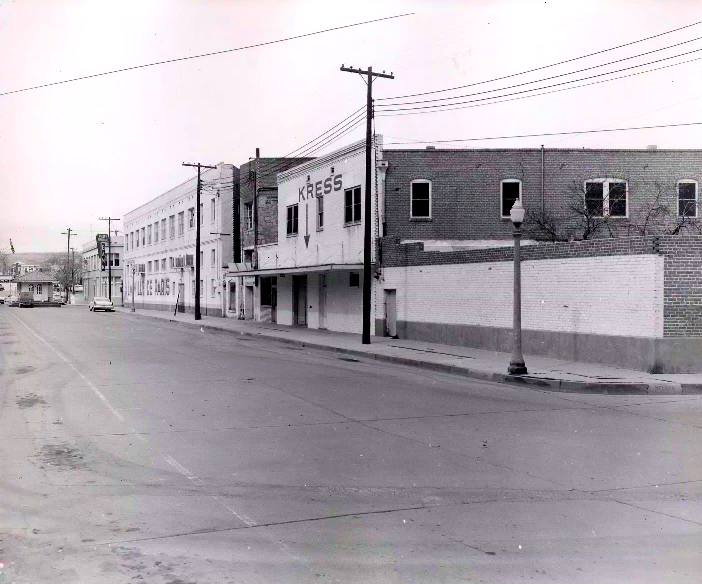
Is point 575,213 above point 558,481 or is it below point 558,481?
above

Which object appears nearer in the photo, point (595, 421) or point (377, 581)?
point (377, 581)

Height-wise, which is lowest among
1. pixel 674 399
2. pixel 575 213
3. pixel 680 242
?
pixel 674 399

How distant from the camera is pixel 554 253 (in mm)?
19062

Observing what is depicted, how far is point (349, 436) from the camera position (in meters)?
9.15

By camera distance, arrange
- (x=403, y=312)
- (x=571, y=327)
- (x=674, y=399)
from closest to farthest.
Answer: (x=674, y=399), (x=571, y=327), (x=403, y=312)

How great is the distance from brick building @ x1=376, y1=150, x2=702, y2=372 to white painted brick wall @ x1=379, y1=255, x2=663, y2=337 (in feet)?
0.10

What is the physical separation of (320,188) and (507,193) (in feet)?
27.3

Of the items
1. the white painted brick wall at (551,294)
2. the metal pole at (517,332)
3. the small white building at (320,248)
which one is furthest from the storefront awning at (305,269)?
the metal pole at (517,332)

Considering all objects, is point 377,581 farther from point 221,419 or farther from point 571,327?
point 571,327

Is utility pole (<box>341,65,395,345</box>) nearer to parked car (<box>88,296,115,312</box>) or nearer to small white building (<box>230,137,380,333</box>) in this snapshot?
small white building (<box>230,137,380,333</box>)

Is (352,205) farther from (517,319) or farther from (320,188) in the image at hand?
(517,319)

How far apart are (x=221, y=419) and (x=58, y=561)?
550cm

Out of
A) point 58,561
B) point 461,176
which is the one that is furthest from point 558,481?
point 461,176

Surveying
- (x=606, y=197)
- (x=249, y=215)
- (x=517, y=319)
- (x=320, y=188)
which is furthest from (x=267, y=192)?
(x=517, y=319)
